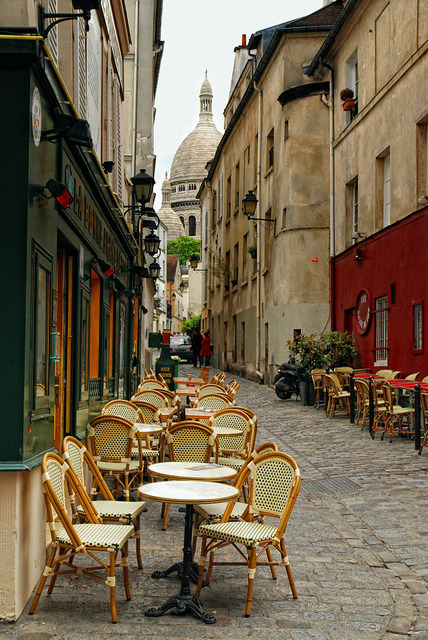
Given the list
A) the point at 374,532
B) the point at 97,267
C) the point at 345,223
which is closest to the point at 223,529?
the point at 374,532

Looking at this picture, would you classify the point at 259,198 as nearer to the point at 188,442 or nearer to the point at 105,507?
the point at 188,442

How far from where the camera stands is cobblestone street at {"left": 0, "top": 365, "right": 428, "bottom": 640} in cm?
452

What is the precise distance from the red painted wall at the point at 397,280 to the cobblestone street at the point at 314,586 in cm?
620

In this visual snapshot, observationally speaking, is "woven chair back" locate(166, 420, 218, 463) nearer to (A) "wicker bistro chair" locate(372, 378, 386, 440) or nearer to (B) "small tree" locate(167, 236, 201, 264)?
(A) "wicker bistro chair" locate(372, 378, 386, 440)

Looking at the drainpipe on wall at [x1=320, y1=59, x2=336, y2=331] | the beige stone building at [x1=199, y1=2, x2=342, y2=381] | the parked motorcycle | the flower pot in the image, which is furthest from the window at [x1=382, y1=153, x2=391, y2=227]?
the beige stone building at [x1=199, y1=2, x2=342, y2=381]

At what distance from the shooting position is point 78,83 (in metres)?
8.61

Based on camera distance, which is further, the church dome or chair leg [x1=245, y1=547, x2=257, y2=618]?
the church dome

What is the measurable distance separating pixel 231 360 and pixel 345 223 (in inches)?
614

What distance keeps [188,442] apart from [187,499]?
7.10 ft

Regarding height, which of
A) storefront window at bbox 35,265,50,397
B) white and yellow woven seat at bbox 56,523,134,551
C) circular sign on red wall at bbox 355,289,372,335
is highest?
circular sign on red wall at bbox 355,289,372,335

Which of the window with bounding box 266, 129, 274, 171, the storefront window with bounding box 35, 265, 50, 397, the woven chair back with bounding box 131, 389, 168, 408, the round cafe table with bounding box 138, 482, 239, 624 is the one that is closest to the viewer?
the round cafe table with bounding box 138, 482, 239, 624

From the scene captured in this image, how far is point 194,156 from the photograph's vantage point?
438 feet

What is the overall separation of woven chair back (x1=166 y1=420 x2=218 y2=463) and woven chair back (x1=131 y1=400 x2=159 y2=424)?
204cm

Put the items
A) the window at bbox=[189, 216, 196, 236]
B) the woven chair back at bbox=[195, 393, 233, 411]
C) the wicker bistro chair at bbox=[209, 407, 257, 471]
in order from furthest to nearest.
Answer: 1. the window at bbox=[189, 216, 196, 236]
2. the woven chair back at bbox=[195, 393, 233, 411]
3. the wicker bistro chair at bbox=[209, 407, 257, 471]
